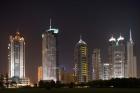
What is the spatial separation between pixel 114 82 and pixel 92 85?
1562 cm

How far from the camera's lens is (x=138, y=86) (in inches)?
4592

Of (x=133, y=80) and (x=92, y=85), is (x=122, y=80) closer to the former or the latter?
(x=133, y=80)

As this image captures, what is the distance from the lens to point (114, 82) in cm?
12988

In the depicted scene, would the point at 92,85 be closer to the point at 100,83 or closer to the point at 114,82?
the point at 100,83

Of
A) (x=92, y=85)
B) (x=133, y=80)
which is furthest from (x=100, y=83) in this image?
(x=133, y=80)

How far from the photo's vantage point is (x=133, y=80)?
125m

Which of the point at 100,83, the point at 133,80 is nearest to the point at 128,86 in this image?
the point at 133,80

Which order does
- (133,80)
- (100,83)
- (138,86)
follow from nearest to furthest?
(138,86)
(133,80)
(100,83)

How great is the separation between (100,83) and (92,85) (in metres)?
6.02

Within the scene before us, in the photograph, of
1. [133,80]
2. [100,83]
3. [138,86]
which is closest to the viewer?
[138,86]

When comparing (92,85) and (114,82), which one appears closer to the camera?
(114,82)

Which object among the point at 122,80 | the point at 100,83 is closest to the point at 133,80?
the point at 122,80

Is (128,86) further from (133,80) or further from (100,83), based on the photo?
(100,83)

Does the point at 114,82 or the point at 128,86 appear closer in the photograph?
the point at 128,86
